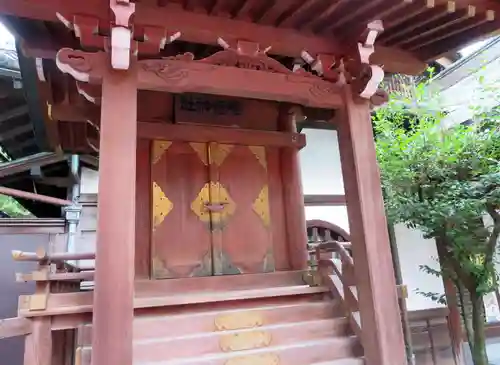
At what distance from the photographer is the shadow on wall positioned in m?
6.50

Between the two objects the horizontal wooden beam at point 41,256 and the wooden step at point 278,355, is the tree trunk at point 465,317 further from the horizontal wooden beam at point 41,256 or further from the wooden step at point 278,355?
the horizontal wooden beam at point 41,256

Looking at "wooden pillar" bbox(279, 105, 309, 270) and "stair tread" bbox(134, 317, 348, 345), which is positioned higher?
"wooden pillar" bbox(279, 105, 309, 270)

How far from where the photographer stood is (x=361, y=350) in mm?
3381

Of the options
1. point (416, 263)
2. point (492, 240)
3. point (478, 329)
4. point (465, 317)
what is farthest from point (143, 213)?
point (416, 263)

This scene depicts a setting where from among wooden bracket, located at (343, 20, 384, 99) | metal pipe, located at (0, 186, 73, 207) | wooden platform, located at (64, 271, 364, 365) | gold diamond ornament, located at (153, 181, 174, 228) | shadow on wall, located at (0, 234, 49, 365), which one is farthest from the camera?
shadow on wall, located at (0, 234, 49, 365)

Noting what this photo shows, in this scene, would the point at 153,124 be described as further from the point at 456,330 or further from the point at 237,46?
the point at 456,330

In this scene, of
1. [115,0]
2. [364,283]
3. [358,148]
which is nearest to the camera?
[115,0]

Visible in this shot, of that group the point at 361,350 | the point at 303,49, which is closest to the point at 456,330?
the point at 361,350

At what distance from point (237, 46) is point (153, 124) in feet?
5.63

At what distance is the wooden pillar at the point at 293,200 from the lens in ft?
15.5

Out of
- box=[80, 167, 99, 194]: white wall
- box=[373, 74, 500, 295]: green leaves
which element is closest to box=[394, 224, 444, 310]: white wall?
box=[373, 74, 500, 295]: green leaves

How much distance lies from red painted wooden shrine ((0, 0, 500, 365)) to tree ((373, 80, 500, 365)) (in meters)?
1.93

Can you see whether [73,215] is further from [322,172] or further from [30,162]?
[322,172]

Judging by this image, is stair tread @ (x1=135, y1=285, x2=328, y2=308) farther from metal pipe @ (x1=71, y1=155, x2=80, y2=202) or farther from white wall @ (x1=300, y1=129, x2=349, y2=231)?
metal pipe @ (x1=71, y1=155, x2=80, y2=202)
